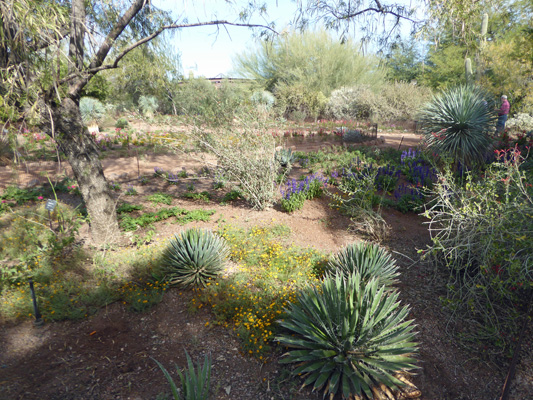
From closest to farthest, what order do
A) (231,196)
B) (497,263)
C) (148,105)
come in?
(497,263) → (231,196) → (148,105)

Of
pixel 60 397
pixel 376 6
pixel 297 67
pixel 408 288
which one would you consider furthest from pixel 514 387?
pixel 297 67

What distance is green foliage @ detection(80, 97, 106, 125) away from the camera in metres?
17.0

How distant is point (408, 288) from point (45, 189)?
8261mm

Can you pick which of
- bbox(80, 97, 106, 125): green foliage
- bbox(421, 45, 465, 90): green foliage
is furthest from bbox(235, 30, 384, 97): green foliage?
bbox(80, 97, 106, 125): green foliage

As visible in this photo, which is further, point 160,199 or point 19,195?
point 19,195

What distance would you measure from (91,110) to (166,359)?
1821 cm

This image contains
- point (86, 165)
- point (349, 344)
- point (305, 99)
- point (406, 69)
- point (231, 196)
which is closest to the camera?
point (349, 344)

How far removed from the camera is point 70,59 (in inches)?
166

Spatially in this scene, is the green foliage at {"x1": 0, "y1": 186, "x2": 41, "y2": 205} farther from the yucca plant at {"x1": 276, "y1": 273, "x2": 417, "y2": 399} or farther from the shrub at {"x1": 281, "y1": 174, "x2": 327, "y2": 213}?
the yucca plant at {"x1": 276, "y1": 273, "x2": 417, "y2": 399}

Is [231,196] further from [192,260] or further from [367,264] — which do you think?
[367,264]

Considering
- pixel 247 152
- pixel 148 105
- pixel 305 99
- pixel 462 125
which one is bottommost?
pixel 247 152

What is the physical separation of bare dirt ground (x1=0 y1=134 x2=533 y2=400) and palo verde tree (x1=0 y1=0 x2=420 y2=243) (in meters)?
2.10

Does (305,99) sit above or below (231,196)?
above

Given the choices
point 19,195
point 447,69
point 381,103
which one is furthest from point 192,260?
point 447,69
